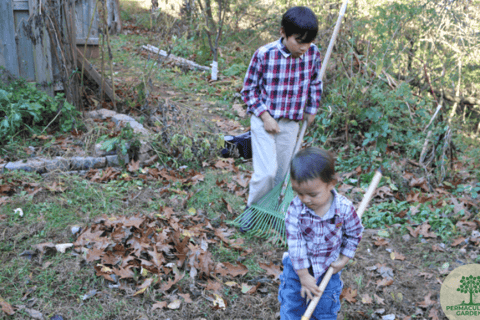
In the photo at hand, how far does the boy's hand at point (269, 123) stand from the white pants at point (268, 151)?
0.20ft

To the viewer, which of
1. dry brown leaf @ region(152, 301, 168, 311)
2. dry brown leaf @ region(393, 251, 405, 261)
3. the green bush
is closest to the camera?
dry brown leaf @ region(152, 301, 168, 311)

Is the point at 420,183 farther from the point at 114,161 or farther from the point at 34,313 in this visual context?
the point at 34,313

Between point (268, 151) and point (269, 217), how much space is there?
2.00ft

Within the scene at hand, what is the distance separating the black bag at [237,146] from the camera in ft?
16.8

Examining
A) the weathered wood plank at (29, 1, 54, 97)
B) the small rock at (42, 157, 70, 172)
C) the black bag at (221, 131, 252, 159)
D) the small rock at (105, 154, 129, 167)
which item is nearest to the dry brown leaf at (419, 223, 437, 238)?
the black bag at (221, 131, 252, 159)

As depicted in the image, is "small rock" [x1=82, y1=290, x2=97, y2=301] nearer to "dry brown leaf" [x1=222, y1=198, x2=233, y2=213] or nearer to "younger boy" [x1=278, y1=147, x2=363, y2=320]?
"younger boy" [x1=278, y1=147, x2=363, y2=320]

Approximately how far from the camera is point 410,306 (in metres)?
2.95

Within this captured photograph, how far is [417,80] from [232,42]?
16.1ft

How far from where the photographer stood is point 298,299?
6.84 ft

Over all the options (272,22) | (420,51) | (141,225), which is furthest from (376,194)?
(272,22)

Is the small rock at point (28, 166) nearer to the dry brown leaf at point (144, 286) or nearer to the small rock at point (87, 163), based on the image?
the small rock at point (87, 163)

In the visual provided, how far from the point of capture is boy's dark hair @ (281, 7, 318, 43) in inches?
111

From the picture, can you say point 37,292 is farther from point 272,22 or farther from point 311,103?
point 272,22

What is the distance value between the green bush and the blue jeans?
365 centimetres
